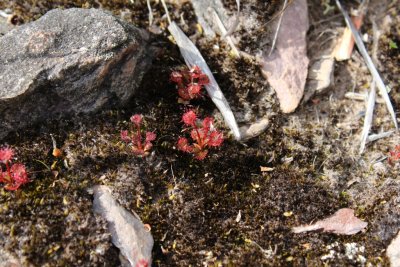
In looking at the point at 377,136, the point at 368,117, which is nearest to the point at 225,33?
the point at 368,117

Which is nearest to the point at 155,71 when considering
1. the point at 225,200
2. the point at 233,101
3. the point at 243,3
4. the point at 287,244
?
the point at 233,101

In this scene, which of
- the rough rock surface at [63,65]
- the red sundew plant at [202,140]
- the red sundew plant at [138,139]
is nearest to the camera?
the rough rock surface at [63,65]

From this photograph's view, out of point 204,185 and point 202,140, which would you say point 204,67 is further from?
point 204,185

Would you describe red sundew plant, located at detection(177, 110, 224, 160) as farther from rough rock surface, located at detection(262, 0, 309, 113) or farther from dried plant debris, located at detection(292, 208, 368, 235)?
dried plant debris, located at detection(292, 208, 368, 235)

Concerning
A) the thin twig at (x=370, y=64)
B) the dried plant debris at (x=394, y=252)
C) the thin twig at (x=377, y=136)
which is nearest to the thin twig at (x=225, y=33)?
the thin twig at (x=370, y=64)

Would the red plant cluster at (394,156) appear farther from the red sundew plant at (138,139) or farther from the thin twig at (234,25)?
the red sundew plant at (138,139)

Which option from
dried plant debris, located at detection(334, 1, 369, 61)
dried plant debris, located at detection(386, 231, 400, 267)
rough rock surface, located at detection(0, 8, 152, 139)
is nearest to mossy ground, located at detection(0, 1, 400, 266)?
dried plant debris, located at detection(386, 231, 400, 267)
